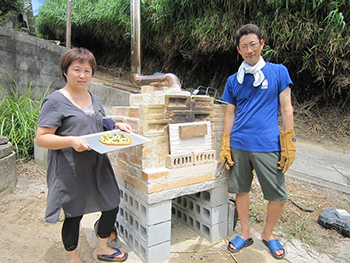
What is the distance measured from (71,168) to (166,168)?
76cm

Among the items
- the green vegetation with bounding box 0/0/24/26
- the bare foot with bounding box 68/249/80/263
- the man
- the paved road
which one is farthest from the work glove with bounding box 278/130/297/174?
the green vegetation with bounding box 0/0/24/26

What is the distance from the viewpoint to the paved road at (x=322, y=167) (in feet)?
11.6

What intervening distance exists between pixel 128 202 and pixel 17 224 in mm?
1308

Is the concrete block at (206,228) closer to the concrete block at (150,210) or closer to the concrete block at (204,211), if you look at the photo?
the concrete block at (204,211)

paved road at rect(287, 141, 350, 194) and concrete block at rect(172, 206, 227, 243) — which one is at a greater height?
paved road at rect(287, 141, 350, 194)

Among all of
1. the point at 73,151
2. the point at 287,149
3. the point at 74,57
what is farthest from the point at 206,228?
the point at 74,57

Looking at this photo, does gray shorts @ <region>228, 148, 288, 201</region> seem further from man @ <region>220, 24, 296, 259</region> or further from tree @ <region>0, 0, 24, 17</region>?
tree @ <region>0, 0, 24, 17</region>

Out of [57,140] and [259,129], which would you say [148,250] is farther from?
[259,129]

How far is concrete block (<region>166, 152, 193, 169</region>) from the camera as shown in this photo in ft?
6.77

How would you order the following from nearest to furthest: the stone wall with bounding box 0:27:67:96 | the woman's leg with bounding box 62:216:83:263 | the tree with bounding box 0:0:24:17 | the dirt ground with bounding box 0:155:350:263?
the woman's leg with bounding box 62:216:83:263, the dirt ground with bounding box 0:155:350:263, the stone wall with bounding box 0:27:67:96, the tree with bounding box 0:0:24:17

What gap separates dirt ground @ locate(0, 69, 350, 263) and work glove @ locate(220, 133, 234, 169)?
0.81 meters

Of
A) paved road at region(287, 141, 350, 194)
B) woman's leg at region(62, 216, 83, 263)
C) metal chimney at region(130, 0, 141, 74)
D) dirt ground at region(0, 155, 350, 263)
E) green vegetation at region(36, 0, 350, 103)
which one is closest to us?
woman's leg at region(62, 216, 83, 263)

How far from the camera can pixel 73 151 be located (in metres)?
1.69

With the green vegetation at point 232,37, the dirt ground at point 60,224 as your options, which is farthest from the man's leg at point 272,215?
the green vegetation at point 232,37
